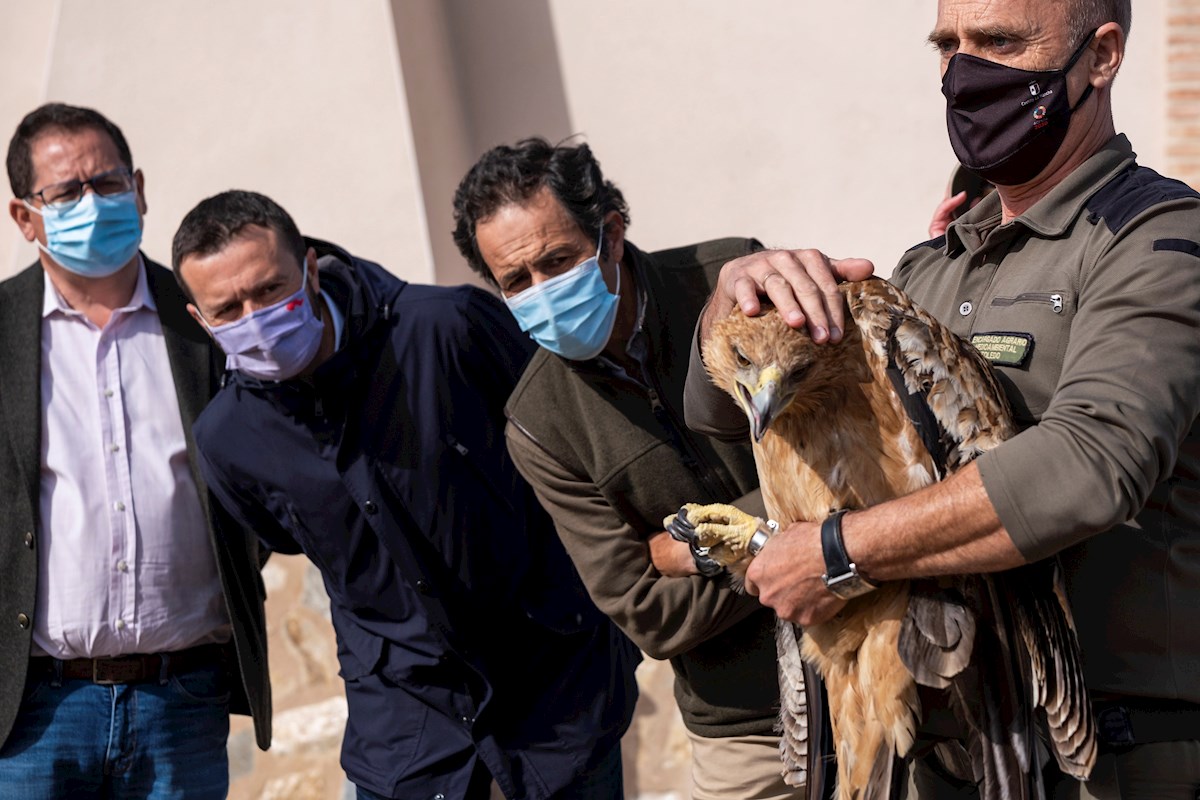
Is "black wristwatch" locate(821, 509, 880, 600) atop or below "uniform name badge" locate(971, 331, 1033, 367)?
below

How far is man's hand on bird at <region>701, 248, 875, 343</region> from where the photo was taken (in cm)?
212

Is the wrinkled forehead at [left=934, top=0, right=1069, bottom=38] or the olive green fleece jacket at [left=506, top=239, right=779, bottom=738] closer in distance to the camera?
the wrinkled forehead at [left=934, top=0, right=1069, bottom=38]

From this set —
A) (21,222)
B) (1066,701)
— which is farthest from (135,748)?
(1066,701)

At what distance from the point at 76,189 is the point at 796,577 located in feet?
9.96

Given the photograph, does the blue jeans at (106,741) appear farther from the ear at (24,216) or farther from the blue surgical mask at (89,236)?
the ear at (24,216)

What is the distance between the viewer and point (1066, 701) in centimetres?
198

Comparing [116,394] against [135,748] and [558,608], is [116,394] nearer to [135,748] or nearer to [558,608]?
[135,748]

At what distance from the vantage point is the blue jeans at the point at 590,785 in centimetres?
355

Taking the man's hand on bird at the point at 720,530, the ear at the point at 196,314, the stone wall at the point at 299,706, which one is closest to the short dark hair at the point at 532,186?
the ear at the point at 196,314

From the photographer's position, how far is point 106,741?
3.88 m

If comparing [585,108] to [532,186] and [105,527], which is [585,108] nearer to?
[532,186]

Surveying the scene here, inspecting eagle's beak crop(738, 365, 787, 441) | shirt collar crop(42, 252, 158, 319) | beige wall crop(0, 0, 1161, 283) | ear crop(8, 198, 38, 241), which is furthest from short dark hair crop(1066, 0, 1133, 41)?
beige wall crop(0, 0, 1161, 283)

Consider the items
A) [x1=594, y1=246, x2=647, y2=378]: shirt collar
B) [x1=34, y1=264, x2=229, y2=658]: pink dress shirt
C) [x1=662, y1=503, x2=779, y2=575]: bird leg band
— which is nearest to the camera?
[x1=662, y1=503, x2=779, y2=575]: bird leg band

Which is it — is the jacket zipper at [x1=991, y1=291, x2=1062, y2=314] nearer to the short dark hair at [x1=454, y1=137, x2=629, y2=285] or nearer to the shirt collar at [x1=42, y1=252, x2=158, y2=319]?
the short dark hair at [x1=454, y1=137, x2=629, y2=285]
